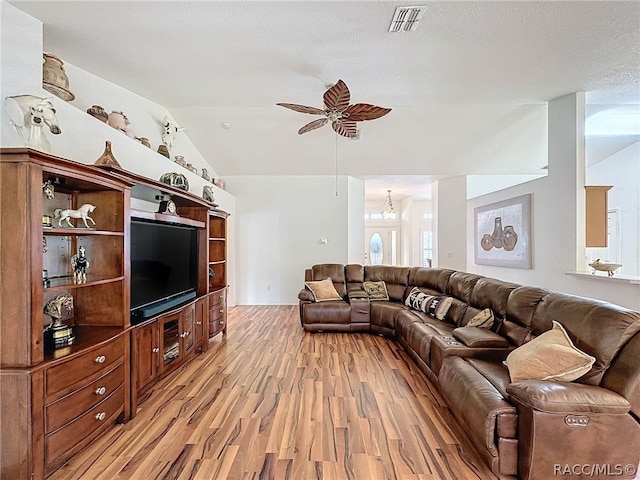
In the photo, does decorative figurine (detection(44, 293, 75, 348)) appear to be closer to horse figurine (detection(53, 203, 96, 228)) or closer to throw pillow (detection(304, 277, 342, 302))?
horse figurine (detection(53, 203, 96, 228))

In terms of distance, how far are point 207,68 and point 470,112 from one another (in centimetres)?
402

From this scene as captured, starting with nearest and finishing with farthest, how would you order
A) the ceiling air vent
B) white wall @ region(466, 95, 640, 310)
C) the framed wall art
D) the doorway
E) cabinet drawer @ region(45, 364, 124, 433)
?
cabinet drawer @ region(45, 364, 124, 433) < the ceiling air vent < white wall @ region(466, 95, 640, 310) < the framed wall art < the doorway

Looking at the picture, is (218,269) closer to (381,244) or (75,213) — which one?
(75,213)

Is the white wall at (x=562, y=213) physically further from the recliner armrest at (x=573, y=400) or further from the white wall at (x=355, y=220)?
the white wall at (x=355, y=220)

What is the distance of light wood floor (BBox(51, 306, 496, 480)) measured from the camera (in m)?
2.03

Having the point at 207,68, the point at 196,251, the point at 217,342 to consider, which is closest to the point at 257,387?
the point at 217,342

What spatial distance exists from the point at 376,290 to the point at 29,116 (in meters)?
4.71

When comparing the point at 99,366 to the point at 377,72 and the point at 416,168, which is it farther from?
the point at 416,168

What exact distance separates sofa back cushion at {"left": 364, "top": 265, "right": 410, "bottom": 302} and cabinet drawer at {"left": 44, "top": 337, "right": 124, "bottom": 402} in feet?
13.4

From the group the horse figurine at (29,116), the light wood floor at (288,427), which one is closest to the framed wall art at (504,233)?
the light wood floor at (288,427)

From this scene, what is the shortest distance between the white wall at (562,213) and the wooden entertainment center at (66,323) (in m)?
4.83

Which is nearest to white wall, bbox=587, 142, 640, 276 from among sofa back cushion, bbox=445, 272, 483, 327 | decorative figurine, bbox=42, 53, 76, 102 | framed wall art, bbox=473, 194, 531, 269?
framed wall art, bbox=473, 194, 531, 269

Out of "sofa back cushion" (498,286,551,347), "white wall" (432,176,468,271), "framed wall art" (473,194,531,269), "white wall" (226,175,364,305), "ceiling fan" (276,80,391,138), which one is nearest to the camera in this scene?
"sofa back cushion" (498,286,551,347)

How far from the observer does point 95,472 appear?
200cm
